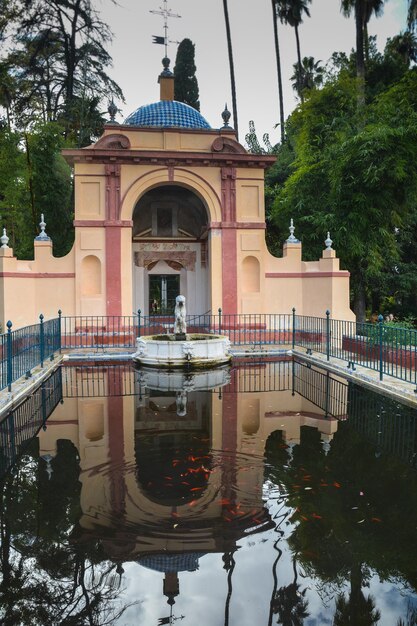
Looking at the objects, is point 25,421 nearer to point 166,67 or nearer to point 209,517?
point 209,517

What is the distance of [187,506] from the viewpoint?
4855 mm

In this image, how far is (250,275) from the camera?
2050 centimetres

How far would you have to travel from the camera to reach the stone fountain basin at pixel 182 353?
1366 centimetres

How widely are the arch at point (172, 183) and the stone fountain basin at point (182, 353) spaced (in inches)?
281

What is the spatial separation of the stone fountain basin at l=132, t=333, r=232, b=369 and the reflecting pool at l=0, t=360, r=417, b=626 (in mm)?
4836

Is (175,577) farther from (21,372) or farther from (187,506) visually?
(21,372)

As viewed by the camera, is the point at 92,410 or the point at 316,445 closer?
the point at 316,445

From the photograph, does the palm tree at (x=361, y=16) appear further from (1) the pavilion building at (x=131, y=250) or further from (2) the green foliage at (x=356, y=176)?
(1) the pavilion building at (x=131, y=250)

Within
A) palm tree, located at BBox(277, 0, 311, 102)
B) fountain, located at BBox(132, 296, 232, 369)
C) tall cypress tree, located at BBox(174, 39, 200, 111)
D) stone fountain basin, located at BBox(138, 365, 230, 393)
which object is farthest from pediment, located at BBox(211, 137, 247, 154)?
palm tree, located at BBox(277, 0, 311, 102)

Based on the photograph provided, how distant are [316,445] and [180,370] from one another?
696 centimetres

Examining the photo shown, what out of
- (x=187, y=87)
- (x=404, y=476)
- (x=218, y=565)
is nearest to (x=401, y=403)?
(x=404, y=476)

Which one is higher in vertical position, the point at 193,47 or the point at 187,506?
the point at 193,47

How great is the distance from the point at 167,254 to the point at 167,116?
20.5 feet

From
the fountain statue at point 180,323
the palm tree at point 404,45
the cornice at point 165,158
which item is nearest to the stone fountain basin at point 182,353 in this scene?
the fountain statue at point 180,323
